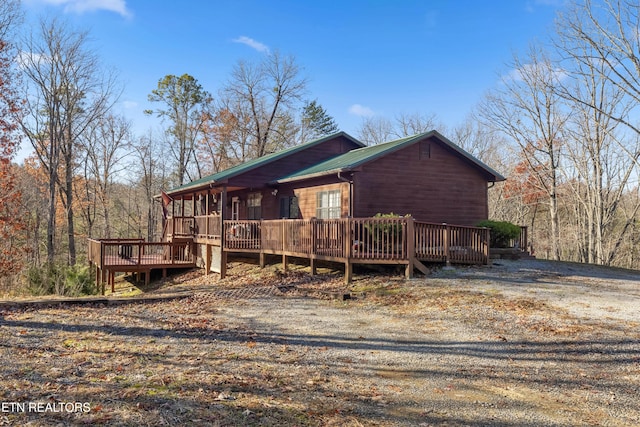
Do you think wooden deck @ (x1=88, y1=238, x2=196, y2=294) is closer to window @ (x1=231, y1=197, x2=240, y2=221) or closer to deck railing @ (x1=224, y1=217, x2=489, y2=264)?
window @ (x1=231, y1=197, x2=240, y2=221)

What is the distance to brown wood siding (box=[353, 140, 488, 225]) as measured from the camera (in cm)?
1603

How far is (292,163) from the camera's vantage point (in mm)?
20781

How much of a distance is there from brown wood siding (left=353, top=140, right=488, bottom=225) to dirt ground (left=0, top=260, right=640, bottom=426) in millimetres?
6080

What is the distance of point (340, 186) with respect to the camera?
16.3 m

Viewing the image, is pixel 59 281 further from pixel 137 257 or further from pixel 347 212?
pixel 347 212

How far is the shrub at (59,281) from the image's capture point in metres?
16.5

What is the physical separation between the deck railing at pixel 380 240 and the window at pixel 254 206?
22.3ft

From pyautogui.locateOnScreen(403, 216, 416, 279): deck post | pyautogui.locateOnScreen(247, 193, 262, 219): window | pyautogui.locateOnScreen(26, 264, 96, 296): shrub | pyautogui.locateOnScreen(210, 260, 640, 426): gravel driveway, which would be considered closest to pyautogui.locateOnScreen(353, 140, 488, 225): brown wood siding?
pyautogui.locateOnScreen(403, 216, 416, 279): deck post

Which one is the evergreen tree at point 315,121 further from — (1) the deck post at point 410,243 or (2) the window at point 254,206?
(1) the deck post at point 410,243

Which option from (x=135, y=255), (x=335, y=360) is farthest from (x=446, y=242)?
(x=135, y=255)

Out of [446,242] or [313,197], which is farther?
[313,197]

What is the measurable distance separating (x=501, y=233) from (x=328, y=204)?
691cm

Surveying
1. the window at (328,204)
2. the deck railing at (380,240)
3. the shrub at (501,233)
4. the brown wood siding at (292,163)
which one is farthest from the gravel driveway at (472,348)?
the brown wood siding at (292,163)

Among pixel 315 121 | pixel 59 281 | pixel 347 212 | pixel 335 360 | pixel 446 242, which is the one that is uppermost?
pixel 315 121
